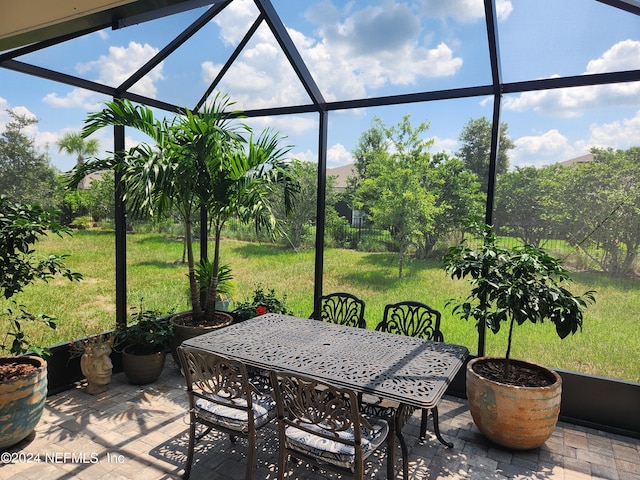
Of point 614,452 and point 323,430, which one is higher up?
point 323,430

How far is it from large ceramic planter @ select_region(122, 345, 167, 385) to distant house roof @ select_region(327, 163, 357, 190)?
11.8 feet

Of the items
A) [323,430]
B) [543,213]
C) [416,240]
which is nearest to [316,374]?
[323,430]

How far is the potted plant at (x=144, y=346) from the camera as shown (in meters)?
3.62

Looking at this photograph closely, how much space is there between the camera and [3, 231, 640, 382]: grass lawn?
167 inches

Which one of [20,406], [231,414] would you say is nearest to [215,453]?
[231,414]

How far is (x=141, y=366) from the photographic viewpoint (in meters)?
3.61

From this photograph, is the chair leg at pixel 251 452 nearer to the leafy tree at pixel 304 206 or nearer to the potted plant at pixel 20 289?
the potted plant at pixel 20 289

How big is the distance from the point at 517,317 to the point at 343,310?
151cm

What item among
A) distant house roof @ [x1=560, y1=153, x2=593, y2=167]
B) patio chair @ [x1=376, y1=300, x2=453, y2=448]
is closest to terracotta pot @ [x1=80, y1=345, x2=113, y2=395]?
patio chair @ [x1=376, y1=300, x2=453, y2=448]

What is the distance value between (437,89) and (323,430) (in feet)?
9.38

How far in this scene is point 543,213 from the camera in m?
4.38

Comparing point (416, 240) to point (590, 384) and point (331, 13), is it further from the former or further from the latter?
point (331, 13)

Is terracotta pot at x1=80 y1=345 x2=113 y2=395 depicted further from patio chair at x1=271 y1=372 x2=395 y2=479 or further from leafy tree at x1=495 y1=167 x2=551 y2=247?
leafy tree at x1=495 y1=167 x2=551 y2=247

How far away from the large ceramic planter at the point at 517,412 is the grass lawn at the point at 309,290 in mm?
1865
